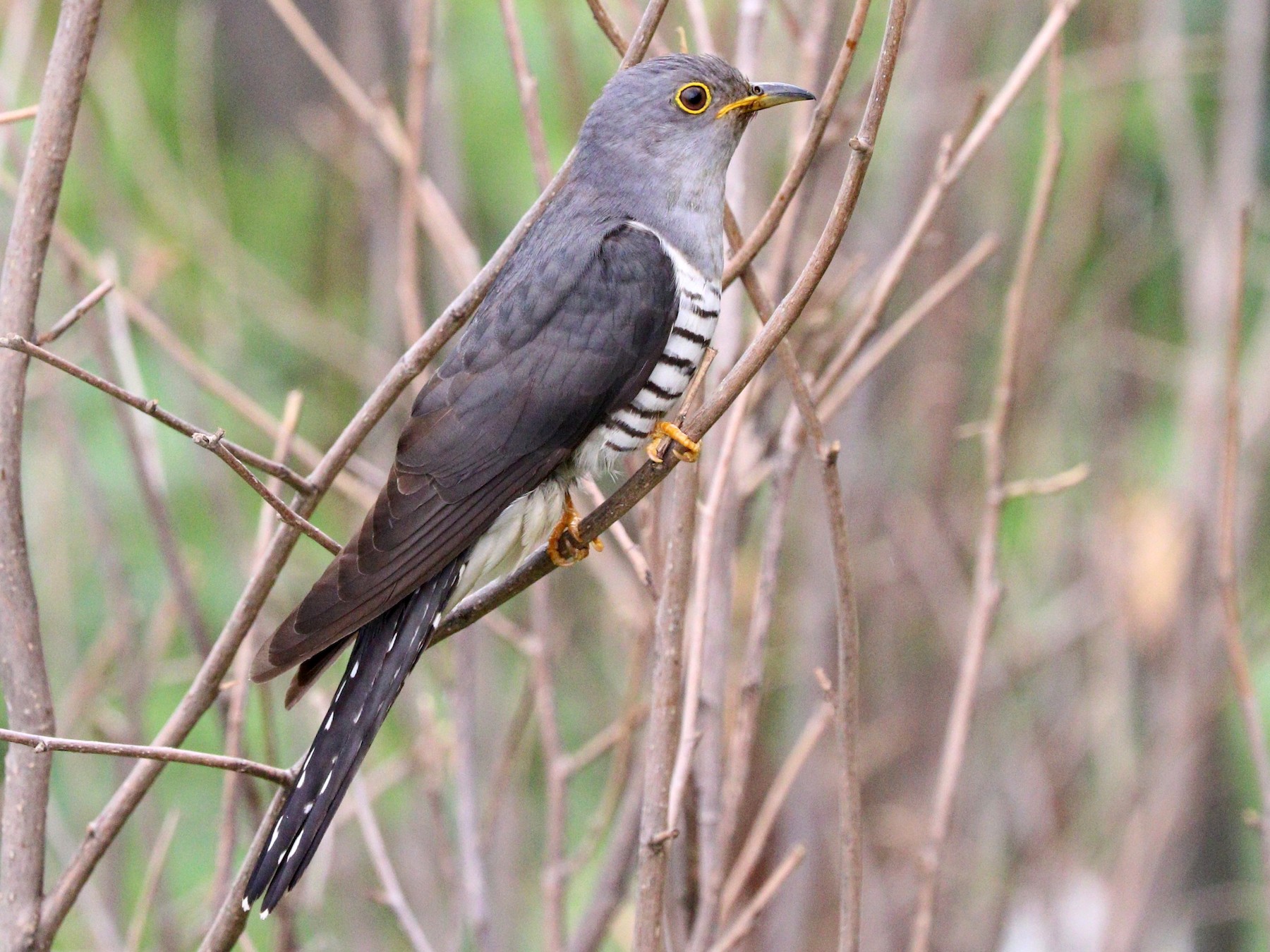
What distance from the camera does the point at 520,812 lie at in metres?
3.85

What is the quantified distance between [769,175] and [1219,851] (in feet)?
8.85

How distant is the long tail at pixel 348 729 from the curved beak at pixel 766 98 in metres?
1.05

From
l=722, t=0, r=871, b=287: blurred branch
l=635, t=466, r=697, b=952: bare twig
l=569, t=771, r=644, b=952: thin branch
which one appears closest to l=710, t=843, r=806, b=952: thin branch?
l=635, t=466, r=697, b=952: bare twig

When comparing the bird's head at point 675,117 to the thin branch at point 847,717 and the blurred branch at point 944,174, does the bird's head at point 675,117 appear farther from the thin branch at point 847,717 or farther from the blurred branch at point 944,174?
the thin branch at point 847,717

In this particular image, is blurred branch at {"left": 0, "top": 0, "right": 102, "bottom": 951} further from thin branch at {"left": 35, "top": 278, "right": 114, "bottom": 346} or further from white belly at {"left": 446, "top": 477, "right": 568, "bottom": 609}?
white belly at {"left": 446, "top": 477, "right": 568, "bottom": 609}

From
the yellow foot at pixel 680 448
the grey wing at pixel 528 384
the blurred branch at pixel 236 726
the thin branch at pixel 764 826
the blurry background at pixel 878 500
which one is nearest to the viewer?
the yellow foot at pixel 680 448

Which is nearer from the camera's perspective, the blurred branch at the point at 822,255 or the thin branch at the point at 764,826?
the blurred branch at the point at 822,255

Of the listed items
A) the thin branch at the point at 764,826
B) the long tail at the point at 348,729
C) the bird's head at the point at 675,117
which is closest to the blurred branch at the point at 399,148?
the bird's head at the point at 675,117

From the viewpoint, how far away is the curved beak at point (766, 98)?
102 inches

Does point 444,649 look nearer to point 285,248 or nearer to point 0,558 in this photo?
point 0,558

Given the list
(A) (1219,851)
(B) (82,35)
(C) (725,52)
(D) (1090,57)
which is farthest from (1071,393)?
(B) (82,35)

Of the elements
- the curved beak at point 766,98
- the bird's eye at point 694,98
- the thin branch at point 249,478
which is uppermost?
the bird's eye at point 694,98

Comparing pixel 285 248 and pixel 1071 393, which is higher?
pixel 285 248

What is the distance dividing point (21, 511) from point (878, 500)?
9.37 ft
